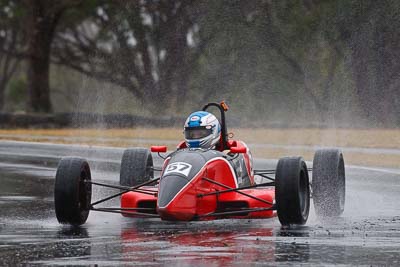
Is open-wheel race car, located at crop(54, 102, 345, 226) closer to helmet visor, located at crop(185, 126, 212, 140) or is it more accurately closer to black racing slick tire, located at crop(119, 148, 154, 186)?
helmet visor, located at crop(185, 126, 212, 140)

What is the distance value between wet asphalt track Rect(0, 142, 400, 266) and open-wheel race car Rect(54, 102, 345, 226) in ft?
0.60

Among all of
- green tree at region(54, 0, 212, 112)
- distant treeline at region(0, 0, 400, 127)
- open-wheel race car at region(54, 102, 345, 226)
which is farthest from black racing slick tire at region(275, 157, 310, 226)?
green tree at region(54, 0, 212, 112)

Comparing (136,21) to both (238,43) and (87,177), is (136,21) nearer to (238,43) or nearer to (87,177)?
(238,43)


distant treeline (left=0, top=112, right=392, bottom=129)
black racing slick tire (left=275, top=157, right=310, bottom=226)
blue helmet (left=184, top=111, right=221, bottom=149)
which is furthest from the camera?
distant treeline (left=0, top=112, right=392, bottom=129)

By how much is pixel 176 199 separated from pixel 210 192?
641 millimetres

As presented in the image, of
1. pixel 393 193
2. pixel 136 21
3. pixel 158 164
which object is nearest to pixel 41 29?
pixel 136 21

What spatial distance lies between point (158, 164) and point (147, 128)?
10022 millimetres

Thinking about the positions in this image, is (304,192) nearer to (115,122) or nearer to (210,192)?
(210,192)

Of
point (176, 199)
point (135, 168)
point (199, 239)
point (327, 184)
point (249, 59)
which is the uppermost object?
point (249, 59)

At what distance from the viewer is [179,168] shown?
37.6 feet

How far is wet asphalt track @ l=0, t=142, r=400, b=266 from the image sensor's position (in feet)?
29.7

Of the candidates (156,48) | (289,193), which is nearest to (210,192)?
(289,193)

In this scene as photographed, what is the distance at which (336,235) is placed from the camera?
10805 mm

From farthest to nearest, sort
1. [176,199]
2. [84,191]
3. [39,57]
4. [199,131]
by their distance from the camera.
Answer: [39,57] → [199,131] → [84,191] → [176,199]
